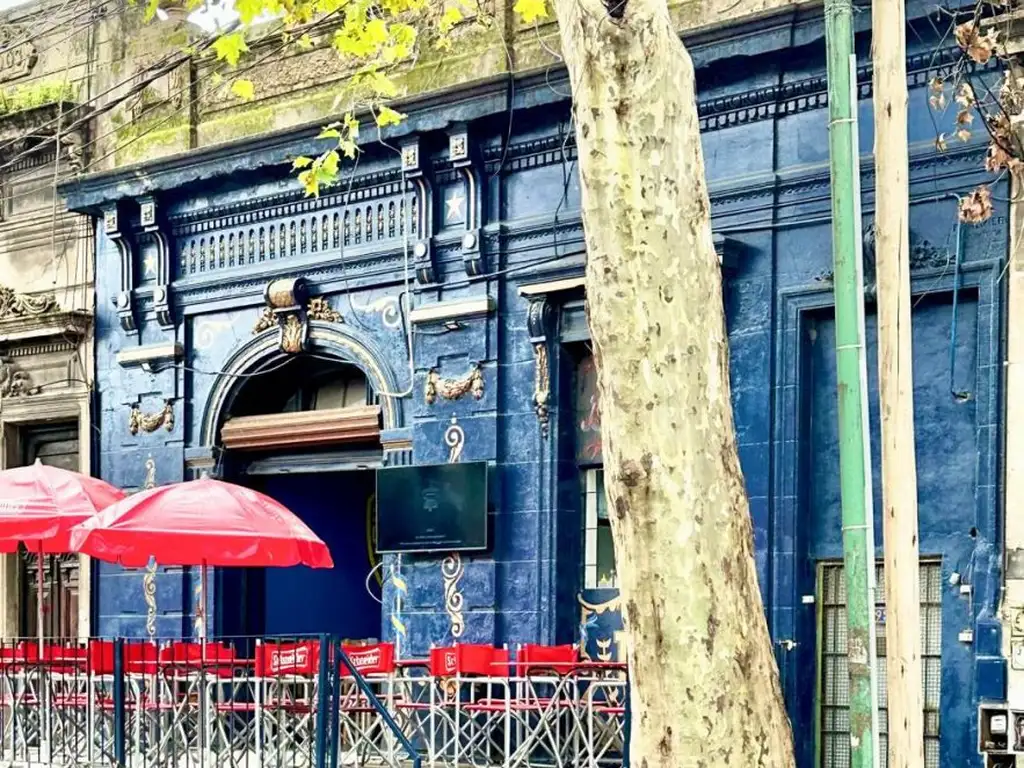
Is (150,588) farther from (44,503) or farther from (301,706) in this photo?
(301,706)

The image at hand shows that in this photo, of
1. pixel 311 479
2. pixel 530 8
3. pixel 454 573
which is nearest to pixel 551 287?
pixel 530 8

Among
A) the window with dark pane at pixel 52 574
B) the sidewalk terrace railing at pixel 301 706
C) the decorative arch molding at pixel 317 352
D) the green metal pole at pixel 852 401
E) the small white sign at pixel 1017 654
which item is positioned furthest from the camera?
the window with dark pane at pixel 52 574

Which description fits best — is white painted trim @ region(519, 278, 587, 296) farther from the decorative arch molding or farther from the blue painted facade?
the decorative arch molding

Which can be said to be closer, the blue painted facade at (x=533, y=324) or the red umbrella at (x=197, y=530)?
the blue painted facade at (x=533, y=324)

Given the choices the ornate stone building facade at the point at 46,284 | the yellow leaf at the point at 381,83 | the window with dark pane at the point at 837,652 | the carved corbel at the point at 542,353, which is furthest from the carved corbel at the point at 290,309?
the window with dark pane at the point at 837,652

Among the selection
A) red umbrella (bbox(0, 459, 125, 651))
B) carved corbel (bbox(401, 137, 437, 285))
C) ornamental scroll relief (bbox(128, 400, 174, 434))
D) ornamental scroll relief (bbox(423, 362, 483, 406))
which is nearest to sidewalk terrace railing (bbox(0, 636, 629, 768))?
red umbrella (bbox(0, 459, 125, 651))

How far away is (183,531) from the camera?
46.6 ft

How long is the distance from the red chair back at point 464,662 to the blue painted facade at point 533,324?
0.90 m

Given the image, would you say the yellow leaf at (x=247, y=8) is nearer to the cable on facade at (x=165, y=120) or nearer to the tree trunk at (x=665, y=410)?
the cable on facade at (x=165, y=120)

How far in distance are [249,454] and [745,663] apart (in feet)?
35.3

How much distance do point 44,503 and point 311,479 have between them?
404cm

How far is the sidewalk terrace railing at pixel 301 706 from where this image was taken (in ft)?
45.3

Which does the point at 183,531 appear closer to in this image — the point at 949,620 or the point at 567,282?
the point at 567,282

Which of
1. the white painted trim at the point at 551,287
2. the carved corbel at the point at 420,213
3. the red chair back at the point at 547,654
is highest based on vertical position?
the carved corbel at the point at 420,213
